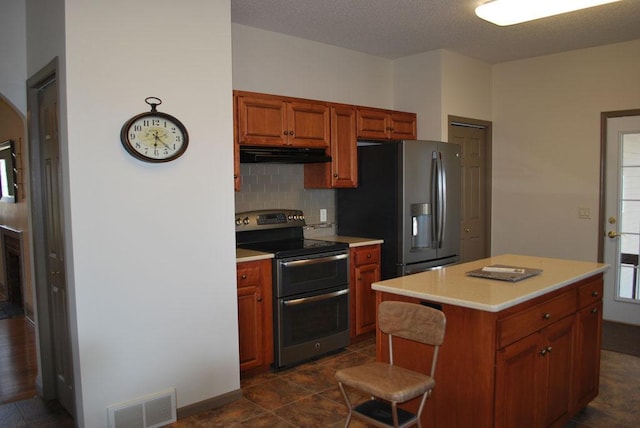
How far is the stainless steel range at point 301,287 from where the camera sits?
12.1 ft

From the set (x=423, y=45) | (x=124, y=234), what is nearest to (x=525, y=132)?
(x=423, y=45)

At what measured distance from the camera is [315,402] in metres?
3.23

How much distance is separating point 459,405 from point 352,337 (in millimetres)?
2047

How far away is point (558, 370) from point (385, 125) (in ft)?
9.14

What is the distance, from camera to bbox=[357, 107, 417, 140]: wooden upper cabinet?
4547mm

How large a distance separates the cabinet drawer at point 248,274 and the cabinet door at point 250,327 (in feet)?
0.14

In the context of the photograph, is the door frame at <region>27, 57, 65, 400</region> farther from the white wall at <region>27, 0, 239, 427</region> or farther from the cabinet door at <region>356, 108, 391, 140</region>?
the cabinet door at <region>356, 108, 391, 140</region>

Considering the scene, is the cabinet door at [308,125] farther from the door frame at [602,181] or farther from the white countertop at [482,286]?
the door frame at [602,181]

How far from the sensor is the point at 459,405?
2275 mm

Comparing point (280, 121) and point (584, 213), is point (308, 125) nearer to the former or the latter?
point (280, 121)

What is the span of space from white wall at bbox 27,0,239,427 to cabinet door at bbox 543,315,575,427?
1.88m

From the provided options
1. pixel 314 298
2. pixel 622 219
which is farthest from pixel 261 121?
pixel 622 219

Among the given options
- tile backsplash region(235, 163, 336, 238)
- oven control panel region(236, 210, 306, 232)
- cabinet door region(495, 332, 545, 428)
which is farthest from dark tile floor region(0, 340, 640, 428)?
tile backsplash region(235, 163, 336, 238)

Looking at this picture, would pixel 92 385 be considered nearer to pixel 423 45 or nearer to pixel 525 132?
pixel 423 45
